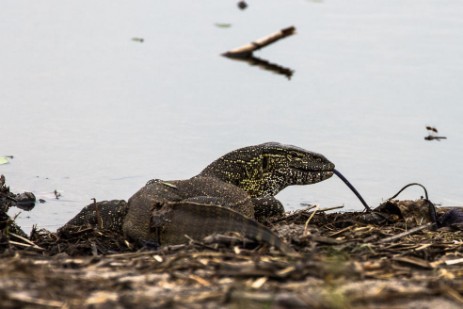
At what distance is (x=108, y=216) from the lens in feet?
34.3

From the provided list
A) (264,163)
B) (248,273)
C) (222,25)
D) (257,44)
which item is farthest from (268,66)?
(248,273)

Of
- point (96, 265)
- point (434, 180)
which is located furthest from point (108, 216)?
point (434, 180)

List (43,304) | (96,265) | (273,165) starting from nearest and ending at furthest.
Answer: (43,304)
(96,265)
(273,165)

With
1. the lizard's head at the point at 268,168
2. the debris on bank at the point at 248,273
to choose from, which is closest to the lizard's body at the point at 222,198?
the lizard's head at the point at 268,168

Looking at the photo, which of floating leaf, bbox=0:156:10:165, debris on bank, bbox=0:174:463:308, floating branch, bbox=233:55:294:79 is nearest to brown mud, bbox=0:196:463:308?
debris on bank, bbox=0:174:463:308

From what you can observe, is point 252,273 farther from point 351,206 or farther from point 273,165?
point 351,206

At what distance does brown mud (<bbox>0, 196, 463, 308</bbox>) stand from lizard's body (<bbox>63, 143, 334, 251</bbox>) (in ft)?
1.62

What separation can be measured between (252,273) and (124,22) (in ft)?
48.6

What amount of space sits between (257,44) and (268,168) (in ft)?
26.3

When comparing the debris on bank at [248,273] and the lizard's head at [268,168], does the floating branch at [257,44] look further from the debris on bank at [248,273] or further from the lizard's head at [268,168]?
the debris on bank at [248,273]

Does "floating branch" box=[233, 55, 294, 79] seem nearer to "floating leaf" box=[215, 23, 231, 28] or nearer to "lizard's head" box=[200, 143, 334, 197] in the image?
"floating leaf" box=[215, 23, 231, 28]

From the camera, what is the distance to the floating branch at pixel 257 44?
19.1 meters

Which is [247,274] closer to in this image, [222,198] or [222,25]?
[222,198]

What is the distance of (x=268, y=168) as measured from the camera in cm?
1153
